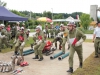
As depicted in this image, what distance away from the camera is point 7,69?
761 cm

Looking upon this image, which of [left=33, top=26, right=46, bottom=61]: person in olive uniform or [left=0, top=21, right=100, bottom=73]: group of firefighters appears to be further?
[left=33, top=26, right=46, bottom=61]: person in olive uniform

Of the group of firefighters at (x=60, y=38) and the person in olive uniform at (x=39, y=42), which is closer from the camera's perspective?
Answer: the group of firefighters at (x=60, y=38)

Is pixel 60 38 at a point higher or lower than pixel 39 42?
lower

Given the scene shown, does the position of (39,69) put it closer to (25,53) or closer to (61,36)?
(25,53)

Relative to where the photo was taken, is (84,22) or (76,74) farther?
(84,22)

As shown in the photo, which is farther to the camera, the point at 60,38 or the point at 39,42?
the point at 60,38

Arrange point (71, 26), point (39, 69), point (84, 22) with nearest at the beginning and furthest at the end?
point (71, 26), point (39, 69), point (84, 22)

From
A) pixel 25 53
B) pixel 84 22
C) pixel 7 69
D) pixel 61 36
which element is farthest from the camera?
pixel 84 22

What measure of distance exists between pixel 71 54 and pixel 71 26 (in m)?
1.03

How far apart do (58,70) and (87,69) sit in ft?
3.91

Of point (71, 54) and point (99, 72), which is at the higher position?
point (71, 54)

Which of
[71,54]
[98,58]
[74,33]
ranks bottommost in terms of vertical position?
[98,58]

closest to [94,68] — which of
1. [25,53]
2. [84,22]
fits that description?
[25,53]

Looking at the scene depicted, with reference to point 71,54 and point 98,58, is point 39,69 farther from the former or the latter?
point 98,58
